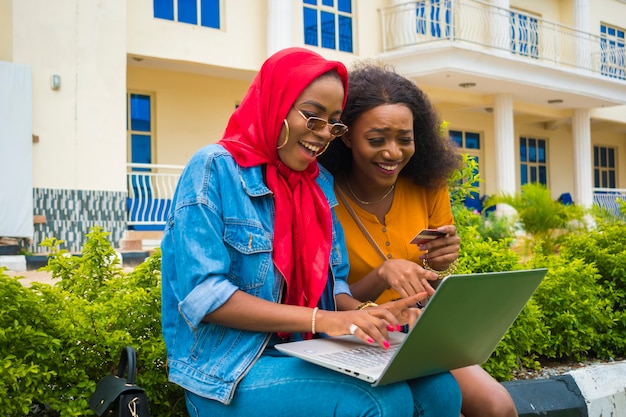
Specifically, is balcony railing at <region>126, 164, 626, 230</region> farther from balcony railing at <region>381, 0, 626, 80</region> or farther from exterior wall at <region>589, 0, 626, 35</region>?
exterior wall at <region>589, 0, 626, 35</region>

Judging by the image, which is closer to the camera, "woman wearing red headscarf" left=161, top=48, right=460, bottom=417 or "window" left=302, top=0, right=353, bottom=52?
"woman wearing red headscarf" left=161, top=48, right=460, bottom=417

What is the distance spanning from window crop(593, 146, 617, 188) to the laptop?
19018mm

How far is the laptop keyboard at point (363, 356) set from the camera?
1.62 m

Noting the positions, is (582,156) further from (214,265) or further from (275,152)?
(214,265)

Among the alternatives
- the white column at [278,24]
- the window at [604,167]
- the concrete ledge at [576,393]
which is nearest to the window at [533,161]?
the window at [604,167]

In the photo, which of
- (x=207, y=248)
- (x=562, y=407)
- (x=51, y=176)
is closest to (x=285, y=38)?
(x=51, y=176)

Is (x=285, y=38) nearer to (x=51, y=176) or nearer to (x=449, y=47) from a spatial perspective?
(x=449, y=47)

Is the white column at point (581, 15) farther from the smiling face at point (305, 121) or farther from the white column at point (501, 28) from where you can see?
the smiling face at point (305, 121)

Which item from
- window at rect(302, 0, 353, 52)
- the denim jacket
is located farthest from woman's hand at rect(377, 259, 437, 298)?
window at rect(302, 0, 353, 52)

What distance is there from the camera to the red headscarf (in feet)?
6.23

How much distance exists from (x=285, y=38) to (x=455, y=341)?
10.2m

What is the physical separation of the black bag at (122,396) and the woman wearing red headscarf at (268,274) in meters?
0.11

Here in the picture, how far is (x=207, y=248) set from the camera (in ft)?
5.64

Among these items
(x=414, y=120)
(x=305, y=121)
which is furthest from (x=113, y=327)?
(x=414, y=120)
